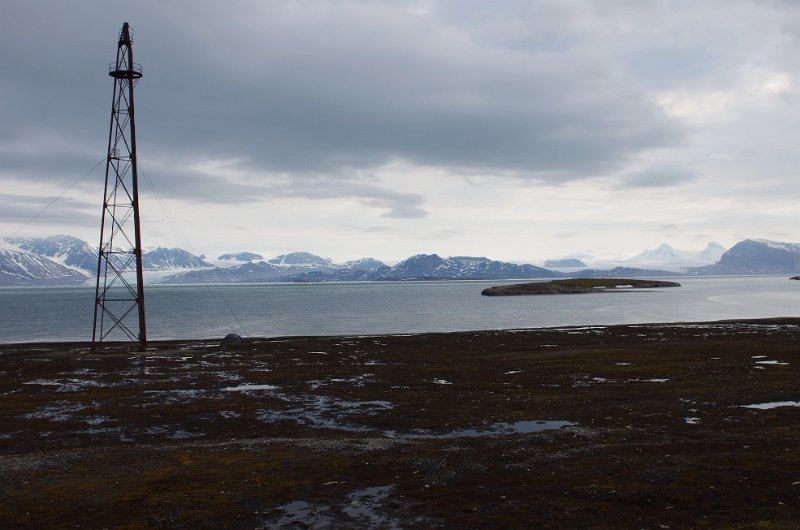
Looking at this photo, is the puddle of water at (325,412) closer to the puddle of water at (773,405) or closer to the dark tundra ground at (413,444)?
the dark tundra ground at (413,444)

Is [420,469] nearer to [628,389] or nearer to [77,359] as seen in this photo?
[628,389]

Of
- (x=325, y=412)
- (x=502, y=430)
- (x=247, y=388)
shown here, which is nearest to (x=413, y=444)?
(x=502, y=430)

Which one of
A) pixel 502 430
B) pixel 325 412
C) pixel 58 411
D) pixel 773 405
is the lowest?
pixel 58 411

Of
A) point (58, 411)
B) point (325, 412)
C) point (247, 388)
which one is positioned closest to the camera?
point (325, 412)

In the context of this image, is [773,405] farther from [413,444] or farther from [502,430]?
[413,444]

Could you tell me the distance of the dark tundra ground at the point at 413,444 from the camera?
15031 mm

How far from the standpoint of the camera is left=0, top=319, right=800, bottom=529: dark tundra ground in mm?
15031

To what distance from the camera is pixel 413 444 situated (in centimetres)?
2222

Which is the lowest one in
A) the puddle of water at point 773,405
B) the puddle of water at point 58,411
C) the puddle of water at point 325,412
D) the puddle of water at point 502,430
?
the puddle of water at point 58,411

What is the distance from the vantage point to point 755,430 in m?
22.0

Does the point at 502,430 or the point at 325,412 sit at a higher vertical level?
the point at 502,430

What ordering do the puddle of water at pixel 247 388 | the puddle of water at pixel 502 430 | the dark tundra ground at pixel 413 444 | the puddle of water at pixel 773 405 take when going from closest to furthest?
the dark tundra ground at pixel 413 444, the puddle of water at pixel 502 430, the puddle of water at pixel 773 405, the puddle of water at pixel 247 388

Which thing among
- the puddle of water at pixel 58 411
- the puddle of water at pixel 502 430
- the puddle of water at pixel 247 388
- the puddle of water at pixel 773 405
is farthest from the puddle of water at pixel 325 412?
the puddle of water at pixel 773 405

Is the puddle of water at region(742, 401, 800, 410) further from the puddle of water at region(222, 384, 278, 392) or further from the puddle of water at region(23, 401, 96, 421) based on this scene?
the puddle of water at region(23, 401, 96, 421)
